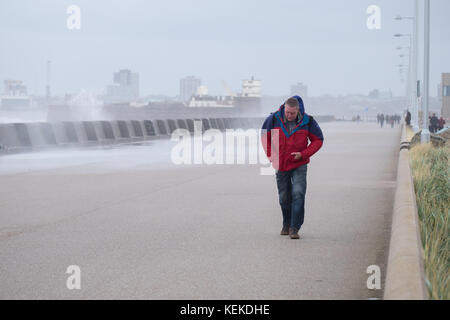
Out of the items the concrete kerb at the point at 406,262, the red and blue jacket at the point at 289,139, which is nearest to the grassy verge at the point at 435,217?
the concrete kerb at the point at 406,262

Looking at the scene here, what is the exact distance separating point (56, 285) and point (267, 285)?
177cm

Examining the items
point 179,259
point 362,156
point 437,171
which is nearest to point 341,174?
point 437,171

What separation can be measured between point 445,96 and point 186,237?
135027 millimetres

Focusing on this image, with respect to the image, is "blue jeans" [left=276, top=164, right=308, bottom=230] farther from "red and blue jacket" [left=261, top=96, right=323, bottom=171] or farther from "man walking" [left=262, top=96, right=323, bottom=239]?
"red and blue jacket" [left=261, top=96, right=323, bottom=171]

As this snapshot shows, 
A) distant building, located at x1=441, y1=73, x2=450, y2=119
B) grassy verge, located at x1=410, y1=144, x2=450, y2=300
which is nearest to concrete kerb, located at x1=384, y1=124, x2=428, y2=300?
grassy verge, located at x1=410, y1=144, x2=450, y2=300

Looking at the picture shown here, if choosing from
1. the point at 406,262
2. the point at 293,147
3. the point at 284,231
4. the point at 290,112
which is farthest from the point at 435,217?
the point at 406,262

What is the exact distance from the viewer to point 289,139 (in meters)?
8.87

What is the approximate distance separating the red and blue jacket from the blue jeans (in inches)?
4.0

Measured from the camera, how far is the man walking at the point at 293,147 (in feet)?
29.0

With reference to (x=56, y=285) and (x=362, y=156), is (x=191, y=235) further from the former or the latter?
(x=362, y=156)

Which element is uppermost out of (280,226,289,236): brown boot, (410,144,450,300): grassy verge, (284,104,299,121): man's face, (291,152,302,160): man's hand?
(284,104,299,121): man's face

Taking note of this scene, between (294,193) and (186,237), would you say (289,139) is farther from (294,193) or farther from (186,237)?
(186,237)

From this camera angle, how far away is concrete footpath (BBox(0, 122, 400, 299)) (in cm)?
670
